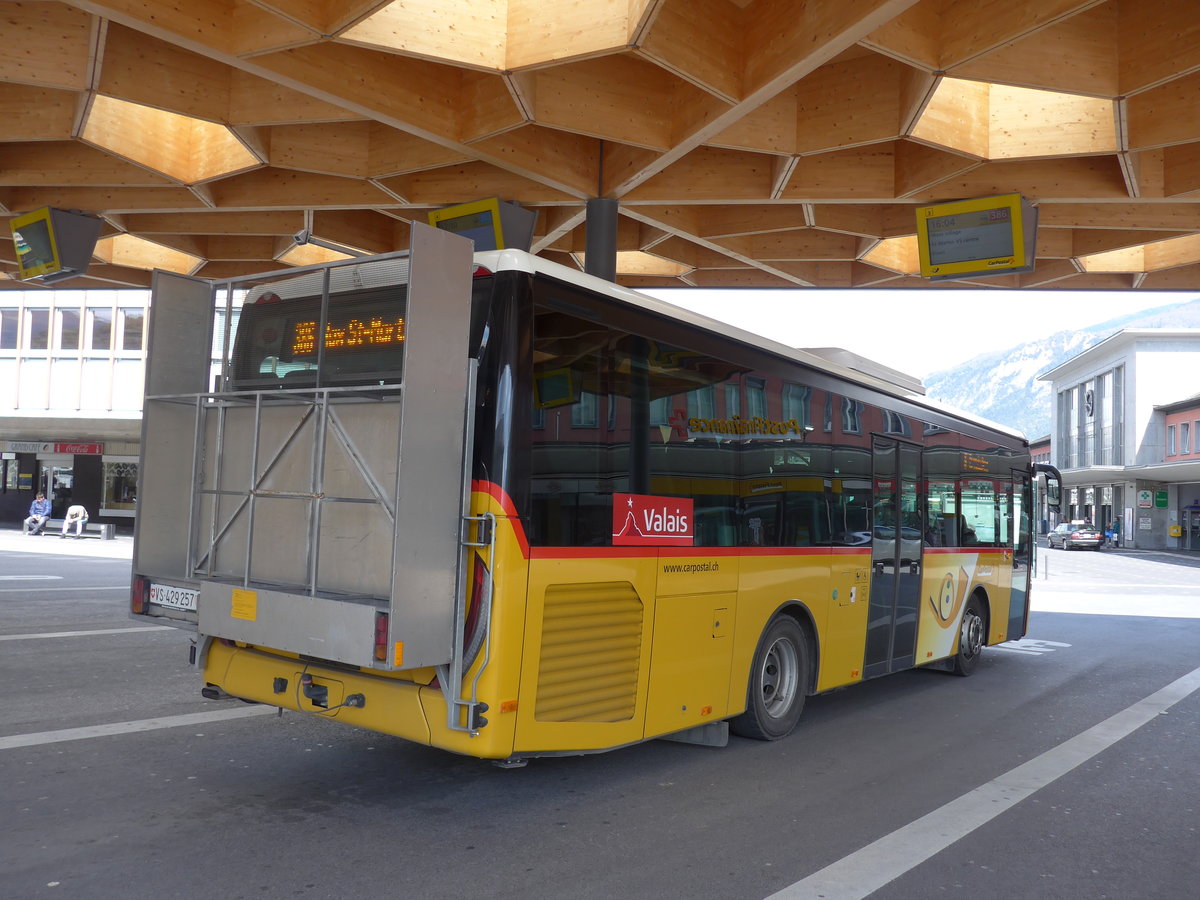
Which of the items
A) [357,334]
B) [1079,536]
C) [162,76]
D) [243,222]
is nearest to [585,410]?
[357,334]

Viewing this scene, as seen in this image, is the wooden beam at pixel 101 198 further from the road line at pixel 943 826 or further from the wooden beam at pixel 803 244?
the road line at pixel 943 826

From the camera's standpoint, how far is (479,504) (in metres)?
5.46

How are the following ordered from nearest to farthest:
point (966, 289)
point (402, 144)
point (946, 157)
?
point (946, 157) → point (402, 144) → point (966, 289)

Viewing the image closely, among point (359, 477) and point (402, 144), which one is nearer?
point (359, 477)

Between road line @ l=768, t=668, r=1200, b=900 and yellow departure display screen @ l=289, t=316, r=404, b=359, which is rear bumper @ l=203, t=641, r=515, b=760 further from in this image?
yellow departure display screen @ l=289, t=316, r=404, b=359

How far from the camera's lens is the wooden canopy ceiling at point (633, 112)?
27.8 ft

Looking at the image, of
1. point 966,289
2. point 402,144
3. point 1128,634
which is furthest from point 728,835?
point 1128,634

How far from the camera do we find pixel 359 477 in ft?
18.4

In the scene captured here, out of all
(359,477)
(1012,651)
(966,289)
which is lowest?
(1012,651)

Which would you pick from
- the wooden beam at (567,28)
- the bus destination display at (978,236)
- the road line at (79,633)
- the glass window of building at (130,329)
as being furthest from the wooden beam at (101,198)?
the glass window of building at (130,329)

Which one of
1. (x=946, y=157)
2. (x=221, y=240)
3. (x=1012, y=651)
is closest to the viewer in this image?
(x=946, y=157)

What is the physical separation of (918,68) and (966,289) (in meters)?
8.35

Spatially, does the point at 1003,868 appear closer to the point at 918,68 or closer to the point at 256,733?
the point at 256,733

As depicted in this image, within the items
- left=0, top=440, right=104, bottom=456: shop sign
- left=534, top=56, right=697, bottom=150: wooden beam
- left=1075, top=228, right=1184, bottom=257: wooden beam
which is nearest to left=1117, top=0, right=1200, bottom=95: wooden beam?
left=534, top=56, right=697, bottom=150: wooden beam
